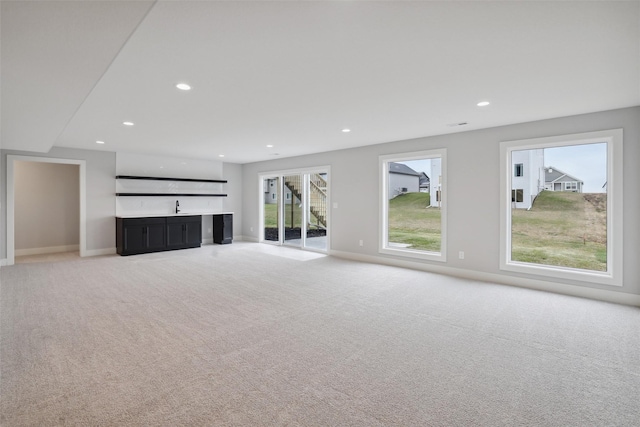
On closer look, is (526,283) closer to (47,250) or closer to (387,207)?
(387,207)

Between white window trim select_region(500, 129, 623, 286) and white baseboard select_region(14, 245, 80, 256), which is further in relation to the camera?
white baseboard select_region(14, 245, 80, 256)

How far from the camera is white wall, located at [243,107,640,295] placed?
387 centimetres

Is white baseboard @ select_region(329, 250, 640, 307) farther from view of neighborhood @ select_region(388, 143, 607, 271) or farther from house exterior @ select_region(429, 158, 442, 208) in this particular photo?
house exterior @ select_region(429, 158, 442, 208)

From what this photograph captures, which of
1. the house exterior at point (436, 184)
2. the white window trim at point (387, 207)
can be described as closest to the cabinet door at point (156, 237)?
the white window trim at point (387, 207)

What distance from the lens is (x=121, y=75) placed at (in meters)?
2.93

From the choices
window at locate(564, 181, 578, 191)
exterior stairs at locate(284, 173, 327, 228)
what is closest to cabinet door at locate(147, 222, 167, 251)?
exterior stairs at locate(284, 173, 327, 228)

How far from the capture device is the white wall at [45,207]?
731 centimetres

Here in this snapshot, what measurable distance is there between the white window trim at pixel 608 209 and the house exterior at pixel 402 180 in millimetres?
1613

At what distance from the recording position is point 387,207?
646 cm

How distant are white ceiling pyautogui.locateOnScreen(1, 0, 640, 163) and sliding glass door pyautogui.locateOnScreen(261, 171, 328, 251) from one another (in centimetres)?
344

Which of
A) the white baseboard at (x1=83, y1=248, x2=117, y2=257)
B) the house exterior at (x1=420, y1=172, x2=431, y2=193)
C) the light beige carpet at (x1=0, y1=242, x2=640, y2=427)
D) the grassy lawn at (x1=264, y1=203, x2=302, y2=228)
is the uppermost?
the house exterior at (x1=420, y1=172, x2=431, y2=193)

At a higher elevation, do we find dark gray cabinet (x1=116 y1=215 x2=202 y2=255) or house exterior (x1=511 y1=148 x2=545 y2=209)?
house exterior (x1=511 y1=148 x2=545 y2=209)

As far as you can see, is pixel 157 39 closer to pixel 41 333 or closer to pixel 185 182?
pixel 41 333

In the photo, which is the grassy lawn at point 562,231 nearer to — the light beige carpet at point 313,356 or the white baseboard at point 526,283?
the white baseboard at point 526,283
